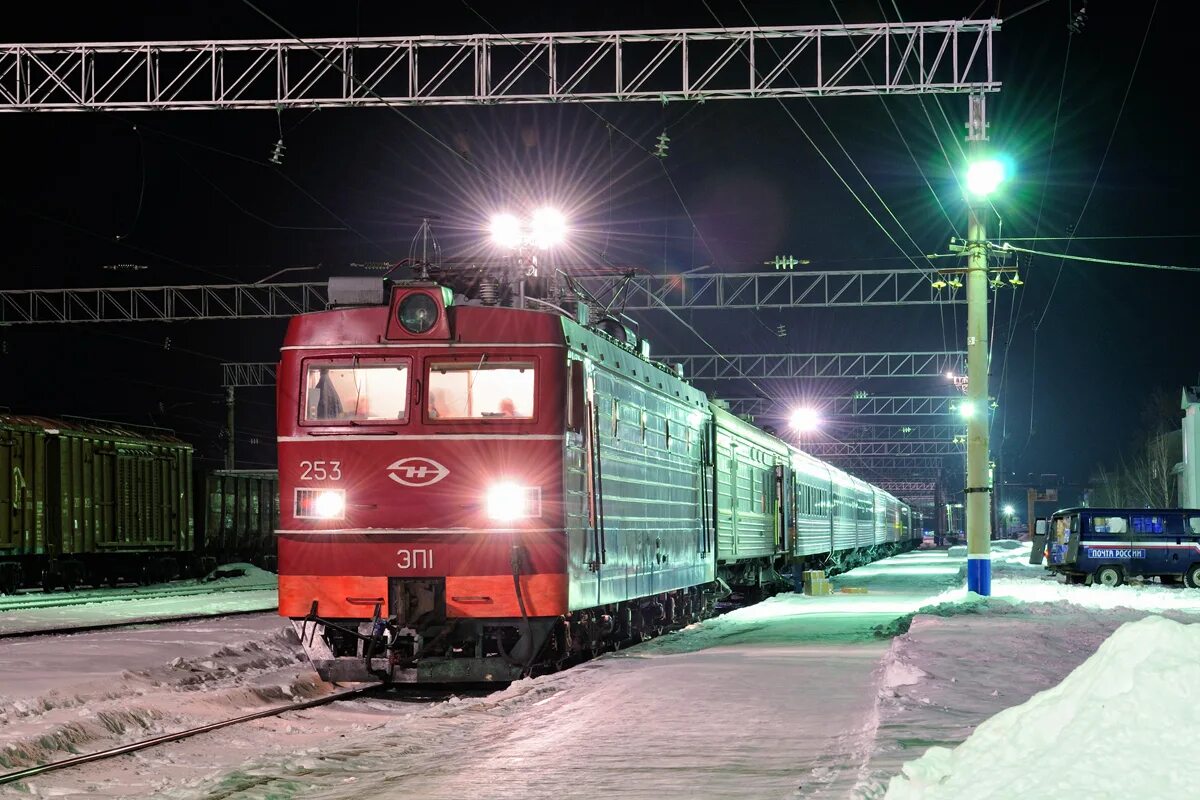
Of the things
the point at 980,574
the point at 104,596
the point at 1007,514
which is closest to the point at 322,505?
the point at 980,574

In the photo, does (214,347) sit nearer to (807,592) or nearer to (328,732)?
(807,592)

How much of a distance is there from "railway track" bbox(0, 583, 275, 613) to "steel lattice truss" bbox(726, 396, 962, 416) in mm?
27889

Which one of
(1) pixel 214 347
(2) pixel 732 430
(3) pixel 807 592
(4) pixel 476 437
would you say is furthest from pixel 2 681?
(1) pixel 214 347

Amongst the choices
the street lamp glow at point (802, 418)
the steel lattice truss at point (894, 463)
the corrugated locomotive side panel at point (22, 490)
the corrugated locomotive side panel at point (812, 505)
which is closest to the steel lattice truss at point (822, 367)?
the street lamp glow at point (802, 418)

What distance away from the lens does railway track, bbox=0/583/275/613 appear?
2727cm

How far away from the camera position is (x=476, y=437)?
43.0ft

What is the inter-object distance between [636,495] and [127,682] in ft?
18.9

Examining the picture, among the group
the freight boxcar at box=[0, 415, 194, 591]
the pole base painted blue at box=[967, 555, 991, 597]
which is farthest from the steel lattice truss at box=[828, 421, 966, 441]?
the pole base painted blue at box=[967, 555, 991, 597]

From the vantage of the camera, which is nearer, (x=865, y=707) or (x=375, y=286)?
(x=865, y=707)

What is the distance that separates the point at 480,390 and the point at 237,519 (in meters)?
32.0

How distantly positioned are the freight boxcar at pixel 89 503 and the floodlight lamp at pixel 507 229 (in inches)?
469

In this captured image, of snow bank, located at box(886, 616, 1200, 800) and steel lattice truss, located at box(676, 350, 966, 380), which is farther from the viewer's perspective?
steel lattice truss, located at box(676, 350, 966, 380)

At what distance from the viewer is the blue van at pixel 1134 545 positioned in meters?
35.1

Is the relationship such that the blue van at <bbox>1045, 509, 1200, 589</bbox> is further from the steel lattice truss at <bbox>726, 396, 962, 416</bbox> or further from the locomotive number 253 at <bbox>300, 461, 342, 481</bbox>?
the locomotive number 253 at <bbox>300, 461, 342, 481</bbox>
